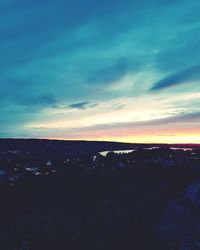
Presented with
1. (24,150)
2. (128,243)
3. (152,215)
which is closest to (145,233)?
(128,243)

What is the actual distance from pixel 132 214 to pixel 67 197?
35.6 ft

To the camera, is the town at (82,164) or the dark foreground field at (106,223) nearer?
the dark foreground field at (106,223)

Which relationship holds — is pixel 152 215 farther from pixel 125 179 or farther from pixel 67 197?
pixel 125 179

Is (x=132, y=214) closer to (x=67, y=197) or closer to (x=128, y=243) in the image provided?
(x=128, y=243)

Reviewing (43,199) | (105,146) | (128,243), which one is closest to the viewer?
(128,243)

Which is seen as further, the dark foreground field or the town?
the town

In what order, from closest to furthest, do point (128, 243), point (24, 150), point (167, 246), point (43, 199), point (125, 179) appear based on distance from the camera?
1. point (167, 246)
2. point (128, 243)
3. point (43, 199)
4. point (125, 179)
5. point (24, 150)

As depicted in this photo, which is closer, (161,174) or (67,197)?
(67,197)

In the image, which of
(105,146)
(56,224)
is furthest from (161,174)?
(105,146)

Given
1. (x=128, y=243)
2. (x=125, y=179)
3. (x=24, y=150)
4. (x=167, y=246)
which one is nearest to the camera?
(x=167, y=246)

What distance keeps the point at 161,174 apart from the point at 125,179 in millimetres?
3433

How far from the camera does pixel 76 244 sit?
1009 cm

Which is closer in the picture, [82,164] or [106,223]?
[106,223]

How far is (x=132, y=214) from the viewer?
14.2 m
